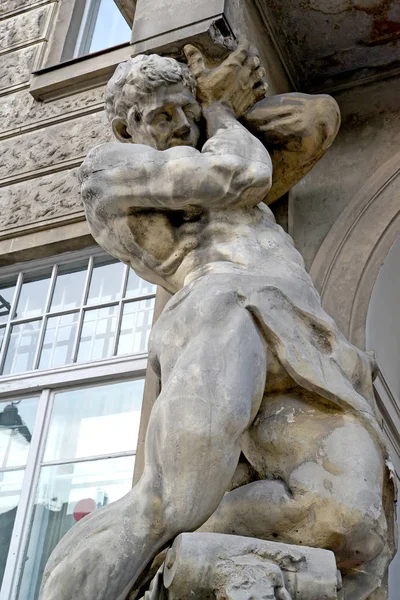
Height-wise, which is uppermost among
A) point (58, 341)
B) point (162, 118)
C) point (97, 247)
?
point (162, 118)

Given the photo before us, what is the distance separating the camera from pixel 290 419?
209 centimetres

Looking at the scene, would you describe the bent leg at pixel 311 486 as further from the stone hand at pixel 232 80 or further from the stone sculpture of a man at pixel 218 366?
the stone hand at pixel 232 80

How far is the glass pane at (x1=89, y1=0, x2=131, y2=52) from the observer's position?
597cm

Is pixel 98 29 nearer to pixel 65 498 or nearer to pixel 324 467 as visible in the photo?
pixel 65 498

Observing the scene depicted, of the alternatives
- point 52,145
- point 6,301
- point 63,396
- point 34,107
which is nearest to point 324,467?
point 63,396

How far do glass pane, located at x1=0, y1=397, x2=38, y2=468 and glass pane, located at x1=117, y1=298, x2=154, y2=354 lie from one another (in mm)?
550

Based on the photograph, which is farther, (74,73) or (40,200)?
(74,73)

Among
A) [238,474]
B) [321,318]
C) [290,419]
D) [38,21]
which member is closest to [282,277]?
[321,318]

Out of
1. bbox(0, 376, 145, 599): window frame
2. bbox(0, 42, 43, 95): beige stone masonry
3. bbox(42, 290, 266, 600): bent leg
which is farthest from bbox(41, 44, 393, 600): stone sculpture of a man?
bbox(0, 42, 43, 95): beige stone masonry

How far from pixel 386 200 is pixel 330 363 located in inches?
47.1

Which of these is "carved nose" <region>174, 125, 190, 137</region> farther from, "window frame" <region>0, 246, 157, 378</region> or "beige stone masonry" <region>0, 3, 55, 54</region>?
"beige stone masonry" <region>0, 3, 55, 54</region>

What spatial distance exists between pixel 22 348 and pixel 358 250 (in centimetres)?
223

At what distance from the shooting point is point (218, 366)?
1972 mm

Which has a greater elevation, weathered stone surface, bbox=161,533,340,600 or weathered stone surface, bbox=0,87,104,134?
weathered stone surface, bbox=161,533,340,600
